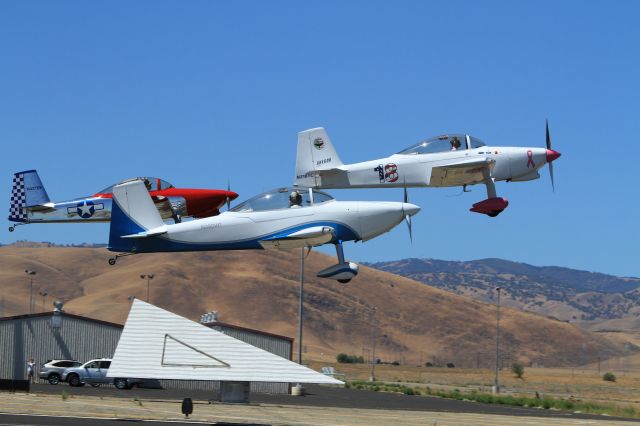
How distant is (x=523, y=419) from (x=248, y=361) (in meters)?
24.1

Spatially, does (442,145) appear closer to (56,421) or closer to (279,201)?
(279,201)

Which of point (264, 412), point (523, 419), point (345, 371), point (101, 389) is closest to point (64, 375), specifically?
point (101, 389)

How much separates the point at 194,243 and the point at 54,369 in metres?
44.9

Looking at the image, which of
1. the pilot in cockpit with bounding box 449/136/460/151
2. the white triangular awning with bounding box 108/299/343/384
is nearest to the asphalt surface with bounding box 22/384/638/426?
the white triangular awning with bounding box 108/299/343/384

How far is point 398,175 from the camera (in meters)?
43.4

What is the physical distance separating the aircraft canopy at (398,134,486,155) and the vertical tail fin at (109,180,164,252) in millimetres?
10935

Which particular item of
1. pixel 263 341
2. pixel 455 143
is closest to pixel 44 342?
pixel 263 341

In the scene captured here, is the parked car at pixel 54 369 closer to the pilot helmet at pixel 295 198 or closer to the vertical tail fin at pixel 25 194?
the vertical tail fin at pixel 25 194

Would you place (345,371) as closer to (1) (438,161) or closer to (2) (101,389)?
(2) (101,389)

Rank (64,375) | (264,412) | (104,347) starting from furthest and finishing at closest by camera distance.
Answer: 1. (104,347)
2. (64,375)
3. (264,412)

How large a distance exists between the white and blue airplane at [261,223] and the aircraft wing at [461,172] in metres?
2.59

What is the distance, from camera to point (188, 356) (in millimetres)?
41375

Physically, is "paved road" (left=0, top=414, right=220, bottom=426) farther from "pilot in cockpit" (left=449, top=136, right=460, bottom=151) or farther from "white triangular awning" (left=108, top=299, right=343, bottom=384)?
"pilot in cockpit" (left=449, top=136, right=460, bottom=151)

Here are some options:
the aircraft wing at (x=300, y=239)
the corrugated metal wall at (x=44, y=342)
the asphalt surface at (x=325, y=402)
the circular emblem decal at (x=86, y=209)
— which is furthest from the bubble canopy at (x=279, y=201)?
the corrugated metal wall at (x=44, y=342)
